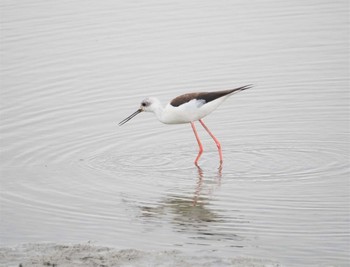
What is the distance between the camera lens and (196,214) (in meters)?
9.21

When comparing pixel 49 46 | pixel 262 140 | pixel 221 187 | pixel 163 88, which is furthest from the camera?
pixel 49 46

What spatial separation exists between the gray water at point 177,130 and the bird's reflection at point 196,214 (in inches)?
0.9

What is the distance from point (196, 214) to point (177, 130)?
153 inches

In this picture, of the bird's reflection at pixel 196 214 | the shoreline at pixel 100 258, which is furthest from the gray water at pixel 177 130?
the shoreline at pixel 100 258

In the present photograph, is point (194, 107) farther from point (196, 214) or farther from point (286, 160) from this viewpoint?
point (196, 214)

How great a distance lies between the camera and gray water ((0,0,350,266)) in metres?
8.73

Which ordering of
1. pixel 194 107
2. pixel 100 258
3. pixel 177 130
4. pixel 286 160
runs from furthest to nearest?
pixel 177 130
pixel 194 107
pixel 286 160
pixel 100 258

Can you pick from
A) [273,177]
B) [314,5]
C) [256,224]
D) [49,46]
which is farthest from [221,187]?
[314,5]

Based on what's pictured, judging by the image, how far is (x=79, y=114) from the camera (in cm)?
1349

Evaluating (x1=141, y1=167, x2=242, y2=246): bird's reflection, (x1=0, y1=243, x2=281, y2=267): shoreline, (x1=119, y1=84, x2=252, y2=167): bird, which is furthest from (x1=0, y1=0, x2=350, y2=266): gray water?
(x1=119, y1=84, x2=252, y2=167): bird

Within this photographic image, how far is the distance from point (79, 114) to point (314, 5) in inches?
298


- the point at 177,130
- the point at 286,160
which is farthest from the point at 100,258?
the point at 177,130

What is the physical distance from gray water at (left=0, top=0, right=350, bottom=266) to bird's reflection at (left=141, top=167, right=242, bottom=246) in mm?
24

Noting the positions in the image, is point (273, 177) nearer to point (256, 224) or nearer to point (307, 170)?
point (307, 170)
